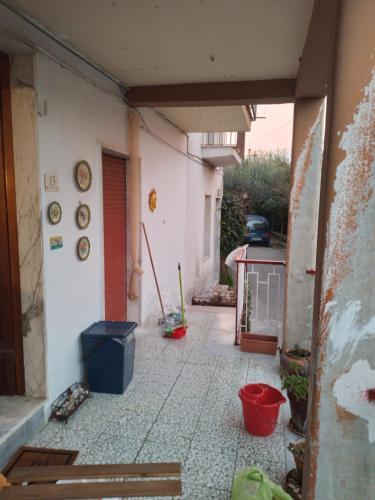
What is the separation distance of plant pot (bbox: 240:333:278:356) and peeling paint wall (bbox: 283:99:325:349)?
17.7 inches

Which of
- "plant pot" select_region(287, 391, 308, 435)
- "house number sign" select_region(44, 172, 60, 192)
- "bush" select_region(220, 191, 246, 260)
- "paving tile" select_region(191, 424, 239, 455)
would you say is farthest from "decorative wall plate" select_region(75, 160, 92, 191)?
"bush" select_region(220, 191, 246, 260)

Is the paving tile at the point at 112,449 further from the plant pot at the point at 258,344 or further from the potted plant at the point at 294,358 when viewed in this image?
the plant pot at the point at 258,344

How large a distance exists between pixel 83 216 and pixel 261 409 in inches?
87.4

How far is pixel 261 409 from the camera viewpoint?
2.77 metres

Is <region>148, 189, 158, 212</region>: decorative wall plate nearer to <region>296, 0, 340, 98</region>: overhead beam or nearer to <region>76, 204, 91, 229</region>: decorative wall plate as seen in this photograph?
<region>76, 204, 91, 229</region>: decorative wall plate

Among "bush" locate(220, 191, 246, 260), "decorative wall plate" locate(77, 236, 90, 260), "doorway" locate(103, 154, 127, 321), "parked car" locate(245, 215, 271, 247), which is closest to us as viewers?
"decorative wall plate" locate(77, 236, 90, 260)

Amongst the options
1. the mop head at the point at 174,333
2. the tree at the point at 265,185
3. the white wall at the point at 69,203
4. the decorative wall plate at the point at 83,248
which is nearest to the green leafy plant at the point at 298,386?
the white wall at the point at 69,203

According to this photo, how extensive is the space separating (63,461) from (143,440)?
615 mm

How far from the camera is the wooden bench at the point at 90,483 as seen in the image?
1740 mm

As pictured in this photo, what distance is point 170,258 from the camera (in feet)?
21.3

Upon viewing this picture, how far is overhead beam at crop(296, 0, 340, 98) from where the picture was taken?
5.53 ft

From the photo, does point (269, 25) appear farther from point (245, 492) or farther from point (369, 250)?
point (245, 492)

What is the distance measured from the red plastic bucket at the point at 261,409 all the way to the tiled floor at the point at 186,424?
8cm

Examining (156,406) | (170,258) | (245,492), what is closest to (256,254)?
(170,258)
